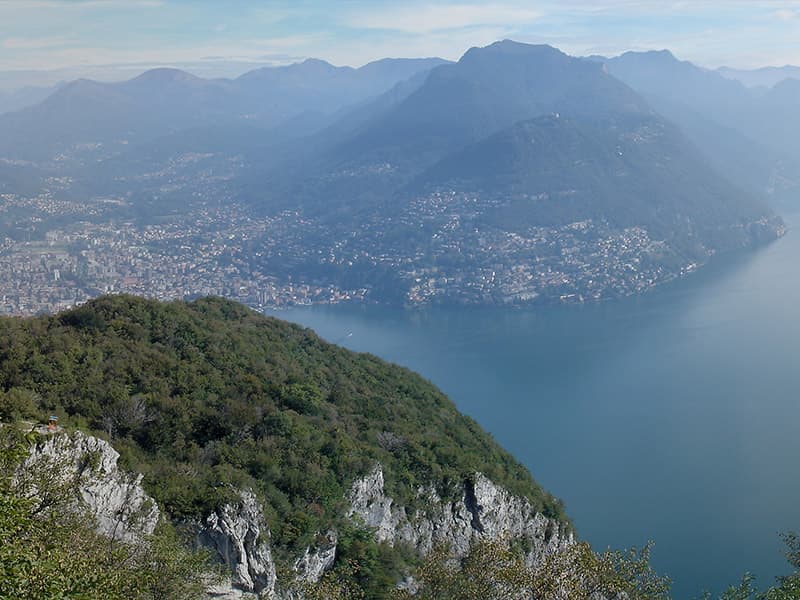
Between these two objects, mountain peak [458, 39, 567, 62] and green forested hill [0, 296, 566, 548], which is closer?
green forested hill [0, 296, 566, 548]

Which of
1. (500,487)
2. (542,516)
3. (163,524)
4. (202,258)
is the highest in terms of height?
(163,524)

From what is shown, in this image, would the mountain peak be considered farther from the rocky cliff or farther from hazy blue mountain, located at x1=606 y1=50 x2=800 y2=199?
the rocky cliff

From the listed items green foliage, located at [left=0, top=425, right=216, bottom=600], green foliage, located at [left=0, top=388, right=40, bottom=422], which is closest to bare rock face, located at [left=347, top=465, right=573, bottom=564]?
green foliage, located at [left=0, top=425, right=216, bottom=600]

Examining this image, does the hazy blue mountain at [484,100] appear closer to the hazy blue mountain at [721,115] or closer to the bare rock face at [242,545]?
the hazy blue mountain at [721,115]

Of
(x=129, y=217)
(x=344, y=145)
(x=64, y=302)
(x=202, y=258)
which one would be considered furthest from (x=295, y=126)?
(x=64, y=302)

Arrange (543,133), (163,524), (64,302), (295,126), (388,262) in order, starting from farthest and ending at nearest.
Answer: (295,126), (543,133), (388,262), (64,302), (163,524)

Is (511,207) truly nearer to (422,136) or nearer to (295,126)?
(422,136)
